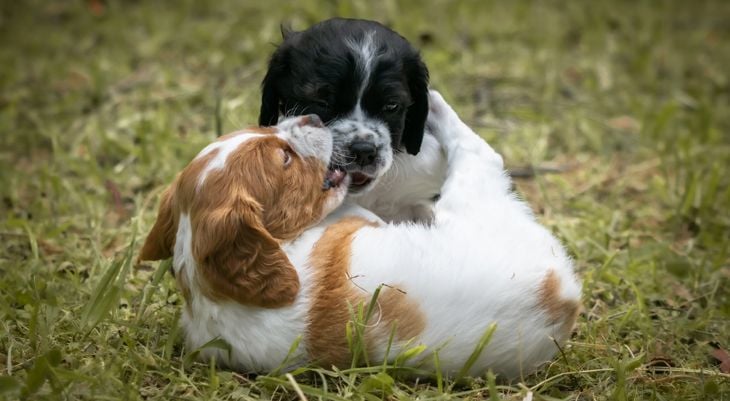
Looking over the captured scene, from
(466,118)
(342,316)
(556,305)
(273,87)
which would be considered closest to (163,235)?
(342,316)

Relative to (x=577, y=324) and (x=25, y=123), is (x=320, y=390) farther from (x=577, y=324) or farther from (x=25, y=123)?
(x=25, y=123)

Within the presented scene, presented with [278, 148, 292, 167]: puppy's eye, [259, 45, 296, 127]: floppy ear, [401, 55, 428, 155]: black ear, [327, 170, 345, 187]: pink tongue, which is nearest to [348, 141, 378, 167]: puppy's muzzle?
[327, 170, 345, 187]: pink tongue

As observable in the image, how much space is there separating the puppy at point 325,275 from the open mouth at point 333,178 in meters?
0.05

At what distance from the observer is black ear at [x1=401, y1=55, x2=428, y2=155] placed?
4.47 metres

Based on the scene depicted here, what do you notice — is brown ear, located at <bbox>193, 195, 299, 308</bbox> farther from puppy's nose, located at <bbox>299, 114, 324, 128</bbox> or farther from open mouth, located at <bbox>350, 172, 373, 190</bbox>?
open mouth, located at <bbox>350, 172, 373, 190</bbox>

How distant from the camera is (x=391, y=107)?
4285 millimetres

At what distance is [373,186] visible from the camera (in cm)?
428

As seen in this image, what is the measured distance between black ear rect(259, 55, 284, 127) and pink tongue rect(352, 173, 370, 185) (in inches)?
23.1

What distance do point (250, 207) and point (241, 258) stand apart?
0.69 ft

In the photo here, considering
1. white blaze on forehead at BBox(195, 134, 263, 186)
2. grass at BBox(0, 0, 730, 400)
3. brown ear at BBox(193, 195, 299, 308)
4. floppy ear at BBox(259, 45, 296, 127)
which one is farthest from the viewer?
floppy ear at BBox(259, 45, 296, 127)

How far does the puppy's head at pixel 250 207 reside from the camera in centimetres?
346

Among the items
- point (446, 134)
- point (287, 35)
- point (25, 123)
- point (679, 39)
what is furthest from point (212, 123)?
point (679, 39)

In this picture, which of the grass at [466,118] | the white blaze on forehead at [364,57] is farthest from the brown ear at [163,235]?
the white blaze on forehead at [364,57]

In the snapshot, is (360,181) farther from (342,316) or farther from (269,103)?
(342,316)
